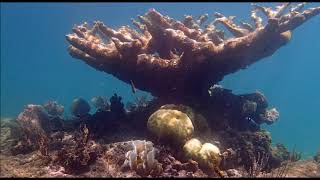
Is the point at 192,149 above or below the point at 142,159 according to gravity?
above

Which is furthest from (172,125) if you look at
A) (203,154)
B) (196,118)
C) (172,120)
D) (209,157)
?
(196,118)

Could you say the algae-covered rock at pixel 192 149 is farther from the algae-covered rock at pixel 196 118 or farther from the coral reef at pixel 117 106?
the coral reef at pixel 117 106

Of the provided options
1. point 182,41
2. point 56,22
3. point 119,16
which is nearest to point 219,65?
point 182,41

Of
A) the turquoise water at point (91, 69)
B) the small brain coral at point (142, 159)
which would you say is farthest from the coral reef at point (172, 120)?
the turquoise water at point (91, 69)

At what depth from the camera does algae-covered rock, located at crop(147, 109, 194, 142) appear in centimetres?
926

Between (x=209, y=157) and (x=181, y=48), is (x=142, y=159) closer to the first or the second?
(x=209, y=157)

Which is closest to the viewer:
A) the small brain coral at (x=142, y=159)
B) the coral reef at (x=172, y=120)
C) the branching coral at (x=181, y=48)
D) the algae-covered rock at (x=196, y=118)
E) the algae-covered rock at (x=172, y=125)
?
the small brain coral at (x=142, y=159)

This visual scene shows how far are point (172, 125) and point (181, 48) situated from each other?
3111mm

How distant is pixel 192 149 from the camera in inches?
354

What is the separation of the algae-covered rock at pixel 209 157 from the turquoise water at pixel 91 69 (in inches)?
2930

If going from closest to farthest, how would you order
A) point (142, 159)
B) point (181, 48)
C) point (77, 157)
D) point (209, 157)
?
point (142, 159) < point (77, 157) < point (209, 157) < point (181, 48)

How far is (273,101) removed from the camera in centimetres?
12712

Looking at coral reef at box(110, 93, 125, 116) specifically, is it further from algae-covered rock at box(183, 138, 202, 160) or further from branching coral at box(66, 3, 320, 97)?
algae-covered rock at box(183, 138, 202, 160)

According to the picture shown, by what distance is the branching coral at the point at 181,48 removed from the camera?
11.1 m
